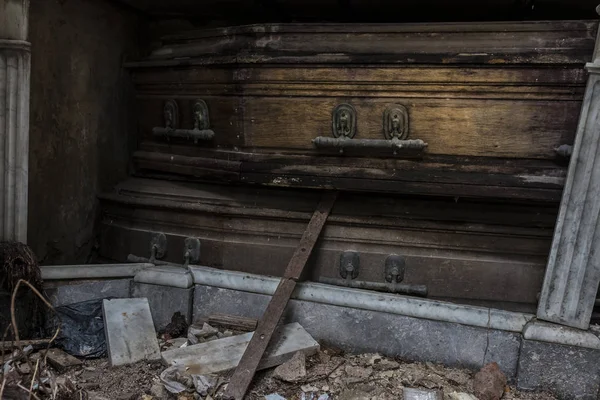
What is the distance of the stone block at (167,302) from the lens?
2.22 m

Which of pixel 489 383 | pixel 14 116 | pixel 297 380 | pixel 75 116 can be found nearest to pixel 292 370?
pixel 297 380

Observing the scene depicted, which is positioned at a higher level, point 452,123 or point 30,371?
point 452,123

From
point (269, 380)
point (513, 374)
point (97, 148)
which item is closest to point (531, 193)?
point (513, 374)

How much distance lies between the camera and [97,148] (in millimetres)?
2986

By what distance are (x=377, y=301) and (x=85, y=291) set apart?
4.49 ft

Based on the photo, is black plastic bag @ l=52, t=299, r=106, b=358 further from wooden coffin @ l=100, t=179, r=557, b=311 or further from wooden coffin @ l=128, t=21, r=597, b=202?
wooden coffin @ l=128, t=21, r=597, b=202

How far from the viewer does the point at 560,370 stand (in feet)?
6.07

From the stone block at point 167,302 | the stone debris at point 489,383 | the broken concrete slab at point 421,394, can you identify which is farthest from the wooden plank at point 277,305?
the stone debris at point 489,383

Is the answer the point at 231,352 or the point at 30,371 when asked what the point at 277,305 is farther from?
the point at 30,371

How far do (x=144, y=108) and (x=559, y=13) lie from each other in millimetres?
2484

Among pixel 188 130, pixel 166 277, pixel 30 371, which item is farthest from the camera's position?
pixel 188 130

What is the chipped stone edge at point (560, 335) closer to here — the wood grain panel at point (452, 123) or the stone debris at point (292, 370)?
the wood grain panel at point (452, 123)

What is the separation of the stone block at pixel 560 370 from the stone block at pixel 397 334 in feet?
0.16

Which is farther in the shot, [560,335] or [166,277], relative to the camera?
[166,277]
